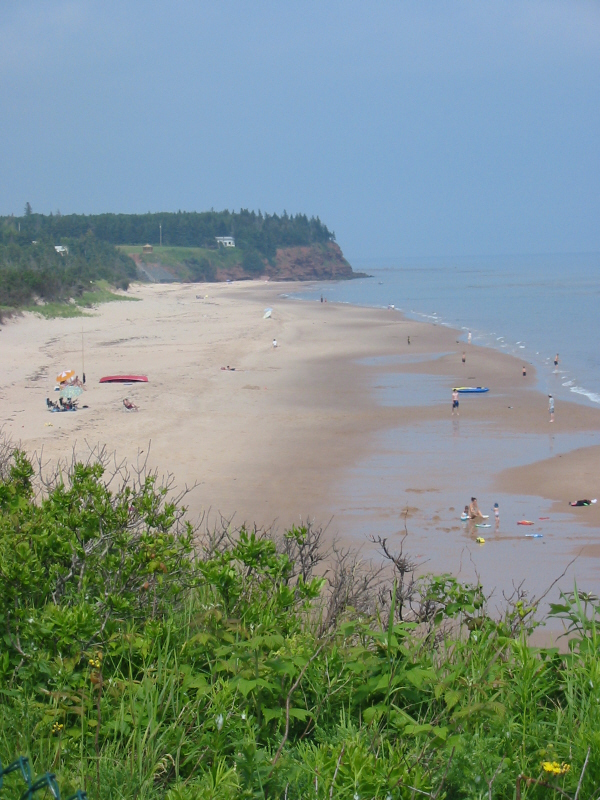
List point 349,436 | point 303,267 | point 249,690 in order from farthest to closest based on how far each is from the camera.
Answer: point 303,267, point 349,436, point 249,690

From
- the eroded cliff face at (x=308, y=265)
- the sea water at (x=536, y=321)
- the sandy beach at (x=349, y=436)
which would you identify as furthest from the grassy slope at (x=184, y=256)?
the sandy beach at (x=349, y=436)

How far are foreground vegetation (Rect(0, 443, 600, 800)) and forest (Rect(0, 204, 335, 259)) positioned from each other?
140 meters

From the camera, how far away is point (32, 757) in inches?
123

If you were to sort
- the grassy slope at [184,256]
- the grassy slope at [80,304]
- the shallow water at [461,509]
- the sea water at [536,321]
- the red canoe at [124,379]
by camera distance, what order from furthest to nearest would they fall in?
the grassy slope at [184,256]
the grassy slope at [80,304]
the sea water at [536,321]
the red canoe at [124,379]
the shallow water at [461,509]

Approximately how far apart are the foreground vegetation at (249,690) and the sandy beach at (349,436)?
18.5ft

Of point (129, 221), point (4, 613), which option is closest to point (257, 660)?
point (4, 613)

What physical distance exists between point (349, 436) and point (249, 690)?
52.0 ft

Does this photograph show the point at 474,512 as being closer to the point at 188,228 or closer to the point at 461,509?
the point at 461,509

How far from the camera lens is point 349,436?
19.0 meters

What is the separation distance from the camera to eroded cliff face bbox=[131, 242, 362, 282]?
5640 inches

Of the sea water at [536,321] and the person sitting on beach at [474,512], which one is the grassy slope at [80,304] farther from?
the person sitting on beach at [474,512]

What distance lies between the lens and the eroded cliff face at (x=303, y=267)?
470 ft

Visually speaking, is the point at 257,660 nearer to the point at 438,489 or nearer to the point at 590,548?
the point at 590,548

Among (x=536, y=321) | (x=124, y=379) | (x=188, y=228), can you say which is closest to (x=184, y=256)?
(x=188, y=228)
